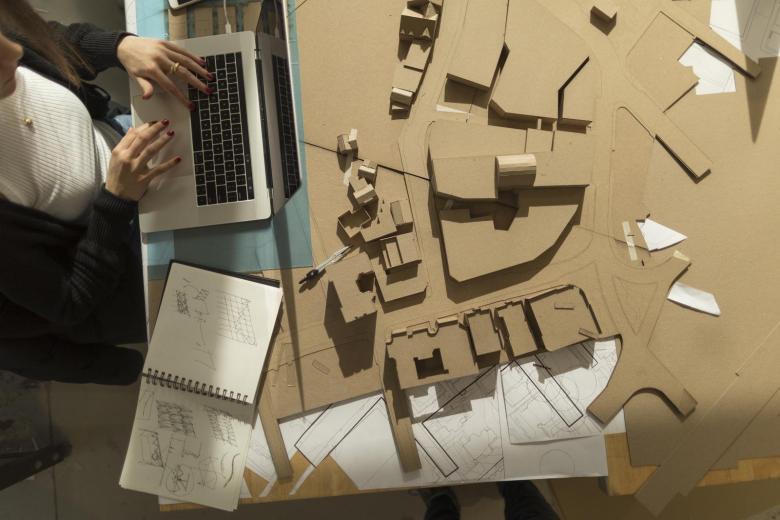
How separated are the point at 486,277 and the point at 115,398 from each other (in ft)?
4.71

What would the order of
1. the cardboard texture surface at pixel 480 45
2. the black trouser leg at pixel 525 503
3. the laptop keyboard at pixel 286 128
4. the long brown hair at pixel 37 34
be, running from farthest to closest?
the black trouser leg at pixel 525 503
the cardboard texture surface at pixel 480 45
the laptop keyboard at pixel 286 128
the long brown hair at pixel 37 34

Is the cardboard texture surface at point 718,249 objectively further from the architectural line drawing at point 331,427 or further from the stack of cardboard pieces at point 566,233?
the architectural line drawing at point 331,427

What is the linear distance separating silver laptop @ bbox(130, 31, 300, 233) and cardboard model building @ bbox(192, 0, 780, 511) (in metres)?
0.14

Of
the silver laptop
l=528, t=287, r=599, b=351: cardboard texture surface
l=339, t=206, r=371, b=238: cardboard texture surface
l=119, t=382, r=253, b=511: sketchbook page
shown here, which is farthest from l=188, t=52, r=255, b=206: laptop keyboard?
l=528, t=287, r=599, b=351: cardboard texture surface

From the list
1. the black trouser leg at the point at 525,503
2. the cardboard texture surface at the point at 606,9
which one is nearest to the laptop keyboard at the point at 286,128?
the cardboard texture surface at the point at 606,9

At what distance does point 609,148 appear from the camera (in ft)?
3.67

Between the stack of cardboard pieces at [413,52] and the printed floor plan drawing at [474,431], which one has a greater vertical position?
the stack of cardboard pieces at [413,52]

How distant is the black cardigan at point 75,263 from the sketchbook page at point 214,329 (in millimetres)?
143

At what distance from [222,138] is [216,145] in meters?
0.02

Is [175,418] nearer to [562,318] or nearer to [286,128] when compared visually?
[286,128]

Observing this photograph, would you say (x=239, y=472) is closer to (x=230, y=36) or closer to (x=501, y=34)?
(x=230, y=36)

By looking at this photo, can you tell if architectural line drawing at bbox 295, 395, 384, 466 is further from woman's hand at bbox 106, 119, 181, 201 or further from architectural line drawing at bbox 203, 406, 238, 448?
woman's hand at bbox 106, 119, 181, 201

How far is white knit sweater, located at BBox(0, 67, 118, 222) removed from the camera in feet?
3.19

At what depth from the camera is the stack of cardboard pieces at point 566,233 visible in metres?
1.08
